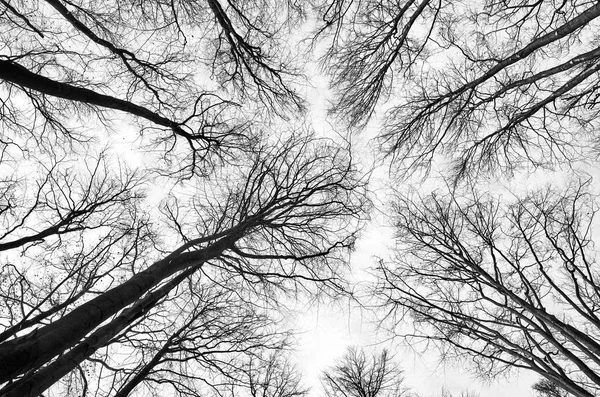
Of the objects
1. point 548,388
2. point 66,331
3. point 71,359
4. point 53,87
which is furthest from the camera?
point 548,388

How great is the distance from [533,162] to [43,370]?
7.50 meters

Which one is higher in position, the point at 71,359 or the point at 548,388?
the point at 548,388

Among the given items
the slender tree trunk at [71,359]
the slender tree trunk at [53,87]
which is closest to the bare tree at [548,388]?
the slender tree trunk at [71,359]

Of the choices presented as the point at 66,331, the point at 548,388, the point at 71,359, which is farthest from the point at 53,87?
the point at 548,388

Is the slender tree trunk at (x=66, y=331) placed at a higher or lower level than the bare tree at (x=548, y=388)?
lower

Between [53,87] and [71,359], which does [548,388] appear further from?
[53,87]

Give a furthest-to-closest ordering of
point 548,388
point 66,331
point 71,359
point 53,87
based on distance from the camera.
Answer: point 548,388, point 53,87, point 71,359, point 66,331

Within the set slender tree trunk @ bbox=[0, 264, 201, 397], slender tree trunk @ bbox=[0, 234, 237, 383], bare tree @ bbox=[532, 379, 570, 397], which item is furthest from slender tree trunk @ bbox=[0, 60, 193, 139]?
bare tree @ bbox=[532, 379, 570, 397]

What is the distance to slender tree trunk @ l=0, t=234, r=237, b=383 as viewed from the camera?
7.78 feet

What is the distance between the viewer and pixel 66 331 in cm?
270

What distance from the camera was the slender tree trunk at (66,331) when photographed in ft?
7.78

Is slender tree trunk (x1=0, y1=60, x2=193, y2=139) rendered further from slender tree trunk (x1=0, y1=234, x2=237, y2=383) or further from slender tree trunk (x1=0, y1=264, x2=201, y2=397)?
slender tree trunk (x1=0, y1=264, x2=201, y2=397)

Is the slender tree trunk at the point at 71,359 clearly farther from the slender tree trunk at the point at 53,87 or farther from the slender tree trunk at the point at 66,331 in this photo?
the slender tree trunk at the point at 53,87

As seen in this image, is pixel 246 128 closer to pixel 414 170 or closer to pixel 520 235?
pixel 414 170
